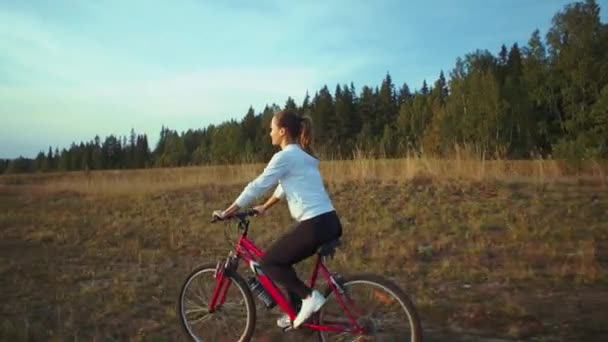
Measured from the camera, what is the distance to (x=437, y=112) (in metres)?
49.4

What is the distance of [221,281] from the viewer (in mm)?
4453

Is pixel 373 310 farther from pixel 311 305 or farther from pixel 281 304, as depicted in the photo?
pixel 281 304

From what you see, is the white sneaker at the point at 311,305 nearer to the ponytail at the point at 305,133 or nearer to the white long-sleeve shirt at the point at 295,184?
the white long-sleeve shirt at the point at 295,184

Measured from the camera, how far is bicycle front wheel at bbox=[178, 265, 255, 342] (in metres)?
4.36

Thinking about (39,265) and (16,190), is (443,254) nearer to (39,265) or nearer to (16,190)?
(39,265)

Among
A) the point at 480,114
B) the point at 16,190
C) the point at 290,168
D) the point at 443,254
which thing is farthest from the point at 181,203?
Answer: the point at 480,114

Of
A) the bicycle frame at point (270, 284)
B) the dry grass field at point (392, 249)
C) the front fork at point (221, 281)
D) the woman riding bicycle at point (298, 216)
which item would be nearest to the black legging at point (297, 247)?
the woman riding bicycle at point (298, 216)

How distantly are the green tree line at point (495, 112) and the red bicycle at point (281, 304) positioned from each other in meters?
4.18

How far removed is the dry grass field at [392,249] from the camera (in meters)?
5.18

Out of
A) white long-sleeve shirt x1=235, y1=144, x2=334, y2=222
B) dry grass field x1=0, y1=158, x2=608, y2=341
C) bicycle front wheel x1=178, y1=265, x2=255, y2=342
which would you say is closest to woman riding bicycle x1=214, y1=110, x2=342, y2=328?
white long-sleeve shirt x1=235, y1=144, x2=334, y2=222

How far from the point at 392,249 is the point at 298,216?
4.66 meters

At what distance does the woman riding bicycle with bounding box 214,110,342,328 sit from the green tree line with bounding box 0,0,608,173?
14.4ft

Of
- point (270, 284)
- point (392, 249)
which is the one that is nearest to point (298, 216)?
point (270, 284)

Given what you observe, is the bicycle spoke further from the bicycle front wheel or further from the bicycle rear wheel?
the bicycle front wheel
